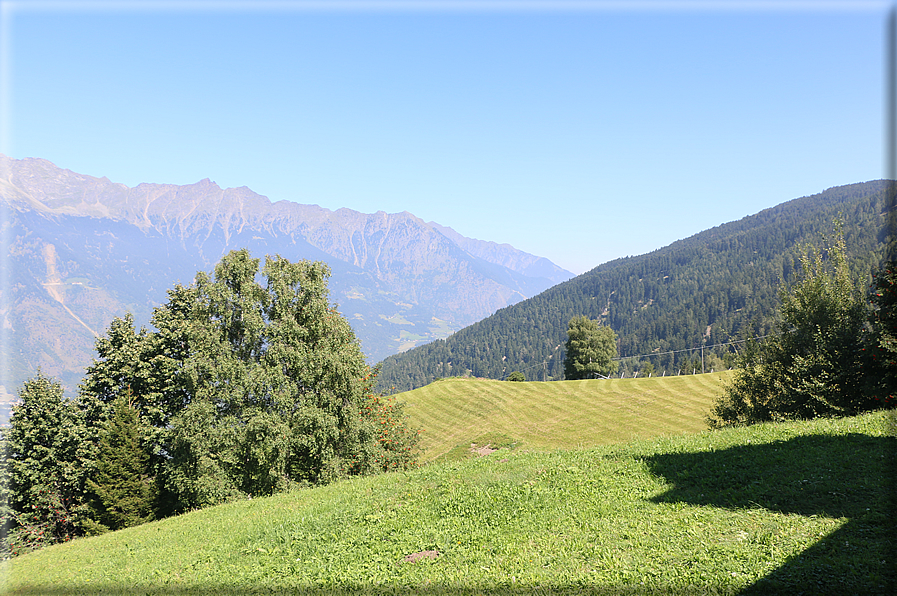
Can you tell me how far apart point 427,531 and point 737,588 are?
741cm

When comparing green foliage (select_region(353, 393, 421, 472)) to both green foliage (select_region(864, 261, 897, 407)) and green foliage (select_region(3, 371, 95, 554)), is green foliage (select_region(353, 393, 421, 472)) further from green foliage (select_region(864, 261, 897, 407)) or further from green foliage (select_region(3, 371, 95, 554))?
green foliage (select_region(864, 261, 897, 407))

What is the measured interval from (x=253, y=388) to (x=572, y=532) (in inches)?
806

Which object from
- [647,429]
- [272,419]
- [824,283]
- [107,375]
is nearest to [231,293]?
A: [272,419]

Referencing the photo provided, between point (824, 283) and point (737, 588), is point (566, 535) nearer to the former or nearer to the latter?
point (737, 588)

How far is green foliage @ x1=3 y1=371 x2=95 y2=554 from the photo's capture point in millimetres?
28766

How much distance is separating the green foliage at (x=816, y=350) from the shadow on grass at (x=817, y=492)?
32.1 feet

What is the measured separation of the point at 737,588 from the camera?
316 inches

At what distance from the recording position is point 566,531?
37.9ft

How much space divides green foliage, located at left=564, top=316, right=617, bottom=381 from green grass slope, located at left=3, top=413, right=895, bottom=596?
71732mm

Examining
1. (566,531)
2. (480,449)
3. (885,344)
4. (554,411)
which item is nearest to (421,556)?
(566,531)

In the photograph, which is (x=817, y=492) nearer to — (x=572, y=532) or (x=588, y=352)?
(x=572, y=532)

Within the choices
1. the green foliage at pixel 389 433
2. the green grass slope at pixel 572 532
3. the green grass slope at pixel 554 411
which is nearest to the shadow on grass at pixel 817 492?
the green grass slope at pixel 572 532

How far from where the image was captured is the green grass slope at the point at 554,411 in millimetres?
43188

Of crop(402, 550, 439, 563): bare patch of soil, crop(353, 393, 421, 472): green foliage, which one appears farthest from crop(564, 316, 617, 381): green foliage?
crop(402, 550, 439, 563): bare patch of soil
